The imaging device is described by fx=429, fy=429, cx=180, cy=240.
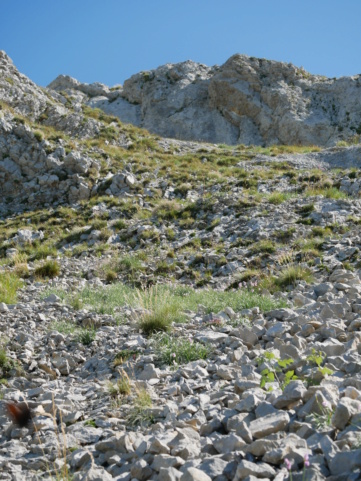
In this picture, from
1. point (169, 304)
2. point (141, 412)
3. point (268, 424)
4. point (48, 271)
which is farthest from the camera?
point (48, 271)

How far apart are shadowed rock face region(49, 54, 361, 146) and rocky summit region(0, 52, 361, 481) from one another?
57.5 ft

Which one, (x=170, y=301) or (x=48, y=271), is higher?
(x=48, y=271)

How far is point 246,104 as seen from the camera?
50531mm

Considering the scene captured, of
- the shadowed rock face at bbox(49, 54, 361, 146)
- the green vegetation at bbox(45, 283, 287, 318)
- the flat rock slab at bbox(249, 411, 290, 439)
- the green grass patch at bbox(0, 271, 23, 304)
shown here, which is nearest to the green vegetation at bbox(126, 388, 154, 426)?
the flat rock slab at bbox(249, 411, 290, 439)

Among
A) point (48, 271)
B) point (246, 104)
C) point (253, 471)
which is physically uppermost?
point (246, 104)

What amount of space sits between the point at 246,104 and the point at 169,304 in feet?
154

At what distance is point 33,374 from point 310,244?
8793 millimetres

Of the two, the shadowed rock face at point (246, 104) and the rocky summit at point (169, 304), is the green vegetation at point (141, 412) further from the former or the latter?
the shadowed rock face at point (246, 104)

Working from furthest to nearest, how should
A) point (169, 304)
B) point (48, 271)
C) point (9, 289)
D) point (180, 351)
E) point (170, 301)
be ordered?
point (48, 271)
point (9, 289)
point (170, 301)
point (169, 304)
point (180, 351)

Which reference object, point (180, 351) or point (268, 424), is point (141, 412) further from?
point (180, 351)

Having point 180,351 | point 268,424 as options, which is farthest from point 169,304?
point 268,424

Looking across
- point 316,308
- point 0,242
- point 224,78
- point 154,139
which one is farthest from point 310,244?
point 224,78

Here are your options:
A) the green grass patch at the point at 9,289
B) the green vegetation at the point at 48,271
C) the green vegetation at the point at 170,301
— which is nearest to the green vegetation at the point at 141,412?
the green vegetation at the point at 170,301

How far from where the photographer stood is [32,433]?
4.34 meters
